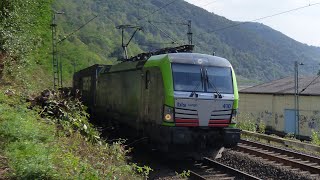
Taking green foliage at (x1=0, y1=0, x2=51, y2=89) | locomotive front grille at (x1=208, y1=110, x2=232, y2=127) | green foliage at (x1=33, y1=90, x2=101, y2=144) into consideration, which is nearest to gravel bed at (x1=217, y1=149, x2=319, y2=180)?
locomotive front grille at (x1=208, y1=110, x2=232, y2=127)

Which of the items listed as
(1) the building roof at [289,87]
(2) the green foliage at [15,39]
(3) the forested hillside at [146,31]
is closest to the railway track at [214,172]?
(2) the green foliage at [15,39]

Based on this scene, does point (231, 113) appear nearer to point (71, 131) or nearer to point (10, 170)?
point (71, 131)

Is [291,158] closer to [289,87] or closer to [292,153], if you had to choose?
[292,153]

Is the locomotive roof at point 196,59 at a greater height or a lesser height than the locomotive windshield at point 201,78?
greater

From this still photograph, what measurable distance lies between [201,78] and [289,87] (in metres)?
25.7

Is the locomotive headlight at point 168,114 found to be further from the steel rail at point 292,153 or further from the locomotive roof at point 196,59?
the steel rail at point 292,153

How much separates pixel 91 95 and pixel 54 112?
9.00 metres

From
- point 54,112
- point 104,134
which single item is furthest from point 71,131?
point 104,134

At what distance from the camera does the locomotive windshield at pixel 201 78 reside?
35.3 ft

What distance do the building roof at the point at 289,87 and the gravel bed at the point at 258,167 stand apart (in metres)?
19.2

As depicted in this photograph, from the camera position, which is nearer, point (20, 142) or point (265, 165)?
point (20, 142)

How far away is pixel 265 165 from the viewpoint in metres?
11.2

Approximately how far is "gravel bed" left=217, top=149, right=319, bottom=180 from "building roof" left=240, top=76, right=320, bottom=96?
63.0 feet

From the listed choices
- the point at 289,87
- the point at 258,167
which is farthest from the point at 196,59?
the point at 289,87
